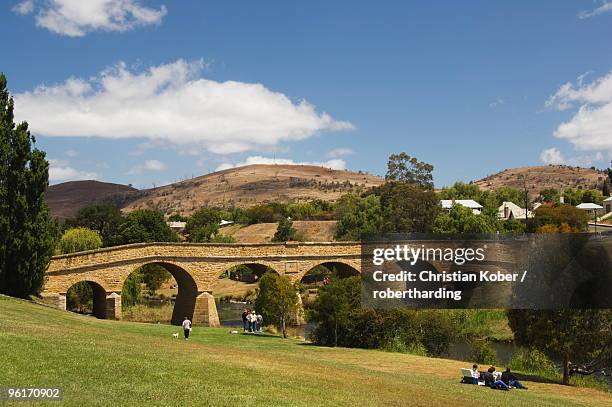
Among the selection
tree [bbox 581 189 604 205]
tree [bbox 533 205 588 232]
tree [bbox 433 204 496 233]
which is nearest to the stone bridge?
tree [bbox 433 204 496 233]

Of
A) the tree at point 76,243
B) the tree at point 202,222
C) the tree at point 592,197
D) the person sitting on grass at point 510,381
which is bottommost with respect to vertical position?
the person sitting on grass at point 510,381

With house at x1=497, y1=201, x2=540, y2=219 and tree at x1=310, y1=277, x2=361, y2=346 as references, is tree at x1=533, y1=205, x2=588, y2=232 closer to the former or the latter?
house at x1=497, y1=201, x2=540, y2=219

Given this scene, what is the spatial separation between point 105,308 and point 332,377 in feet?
94.2

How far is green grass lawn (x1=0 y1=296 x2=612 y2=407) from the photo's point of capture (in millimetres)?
13445

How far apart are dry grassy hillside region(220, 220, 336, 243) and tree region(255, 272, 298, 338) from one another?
214 feet

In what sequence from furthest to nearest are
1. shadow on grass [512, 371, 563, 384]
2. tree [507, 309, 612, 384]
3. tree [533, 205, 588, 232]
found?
1. tree [533, 205, 588, 232]
2. tree [507, 309, 612, 384]
3. shadow on grass [512, 371, 563, 384]

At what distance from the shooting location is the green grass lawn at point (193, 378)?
13.4 meters

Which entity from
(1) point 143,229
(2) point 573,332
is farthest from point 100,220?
(2) point 573,332

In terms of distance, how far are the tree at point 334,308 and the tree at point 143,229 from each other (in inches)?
1915

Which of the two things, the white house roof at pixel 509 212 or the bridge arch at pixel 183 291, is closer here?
the bridge arch at pixel 183 291

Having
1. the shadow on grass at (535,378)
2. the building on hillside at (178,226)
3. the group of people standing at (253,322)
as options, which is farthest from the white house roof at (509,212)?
the shadow on grass at (535,378)

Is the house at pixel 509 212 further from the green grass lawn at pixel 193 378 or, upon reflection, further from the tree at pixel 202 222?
the green grass lawn at pixel 193 378

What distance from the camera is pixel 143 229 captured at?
81.9 metres

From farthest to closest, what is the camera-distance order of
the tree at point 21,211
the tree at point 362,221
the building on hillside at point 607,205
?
the building on hillside at point 607,205 → the tree at point 362,221 → the tree at point 21,211
